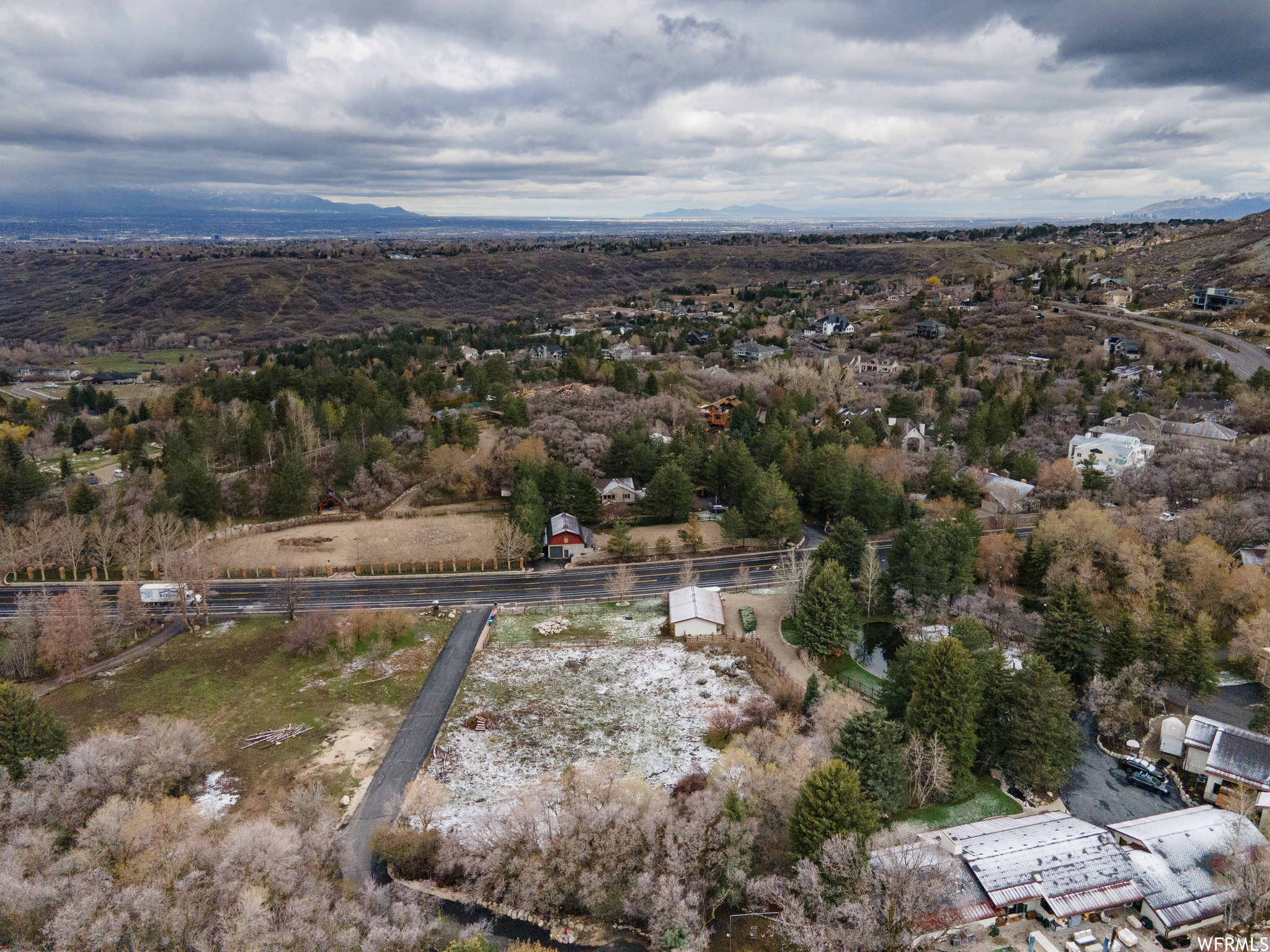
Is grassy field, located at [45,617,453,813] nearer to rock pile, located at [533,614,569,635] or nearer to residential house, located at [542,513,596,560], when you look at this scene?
rock pile, located at [533,614,569,635]

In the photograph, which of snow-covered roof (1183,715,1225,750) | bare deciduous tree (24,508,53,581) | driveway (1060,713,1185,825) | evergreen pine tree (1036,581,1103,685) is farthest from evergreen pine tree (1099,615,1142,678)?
bare deciduous tree (24,508,53,581)

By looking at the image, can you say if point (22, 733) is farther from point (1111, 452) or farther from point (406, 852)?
point (1111, 452)

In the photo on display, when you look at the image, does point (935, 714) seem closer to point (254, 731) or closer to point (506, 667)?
point (506, 667)

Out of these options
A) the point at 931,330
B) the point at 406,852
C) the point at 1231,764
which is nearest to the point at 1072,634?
the point at 1231,764

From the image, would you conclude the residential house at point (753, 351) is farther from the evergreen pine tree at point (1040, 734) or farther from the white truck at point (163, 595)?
the evergreen pine tree at point (1040, 734)

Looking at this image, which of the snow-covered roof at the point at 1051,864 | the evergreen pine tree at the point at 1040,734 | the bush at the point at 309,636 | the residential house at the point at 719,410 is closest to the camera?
the snow-covered roof at the point at 1051,864

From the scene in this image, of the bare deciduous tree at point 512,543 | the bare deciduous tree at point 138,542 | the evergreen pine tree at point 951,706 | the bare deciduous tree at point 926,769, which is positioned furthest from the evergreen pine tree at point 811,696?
the bare deciduous tree at point 138,542
